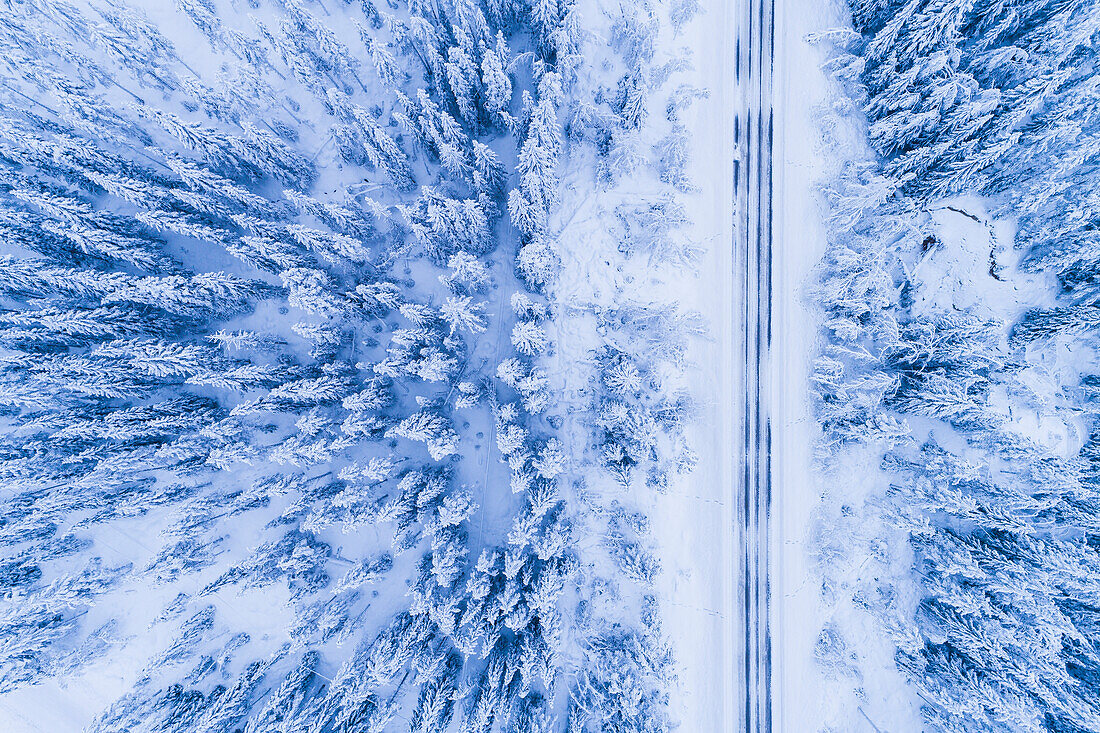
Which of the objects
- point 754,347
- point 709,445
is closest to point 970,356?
point 754,347

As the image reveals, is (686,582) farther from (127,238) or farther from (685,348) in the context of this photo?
(127,238)

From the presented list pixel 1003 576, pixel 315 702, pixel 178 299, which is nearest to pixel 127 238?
pixel 178 299

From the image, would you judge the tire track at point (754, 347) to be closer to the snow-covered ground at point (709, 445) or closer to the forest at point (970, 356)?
the snow-covered ground at point (709, 445)

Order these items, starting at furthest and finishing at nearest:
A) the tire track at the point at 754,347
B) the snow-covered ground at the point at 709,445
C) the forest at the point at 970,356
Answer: the tire track at the point at 754,347 < the snow-covered ground at the point at 709,445 < the forest at the point at 970,356

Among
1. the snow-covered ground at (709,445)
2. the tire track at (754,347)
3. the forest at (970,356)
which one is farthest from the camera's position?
the tire track at (754,347)

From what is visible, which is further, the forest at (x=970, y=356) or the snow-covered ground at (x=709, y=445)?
the snow-covered ground at (x=709, y=445)

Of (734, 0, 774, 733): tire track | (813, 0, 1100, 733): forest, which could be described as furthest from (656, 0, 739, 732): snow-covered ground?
(813, 0, 1100, 733): forest

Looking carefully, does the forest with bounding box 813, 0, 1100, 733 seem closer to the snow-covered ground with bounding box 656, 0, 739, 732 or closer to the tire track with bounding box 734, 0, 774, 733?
the tire track with bounding box 734, 0, 774, 733

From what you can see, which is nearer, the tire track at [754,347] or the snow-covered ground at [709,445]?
the snow-covered ground at [709,445]

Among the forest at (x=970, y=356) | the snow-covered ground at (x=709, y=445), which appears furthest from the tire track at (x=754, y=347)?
the forest at (x=970, y=356)
